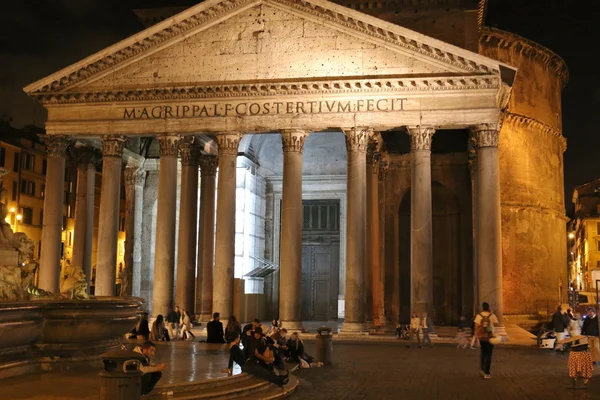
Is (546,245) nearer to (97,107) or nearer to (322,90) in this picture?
(322,90)

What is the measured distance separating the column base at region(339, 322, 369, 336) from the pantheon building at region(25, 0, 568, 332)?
4.0 inches

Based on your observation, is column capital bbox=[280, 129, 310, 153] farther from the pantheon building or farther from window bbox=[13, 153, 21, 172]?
window bbox=[13, 153, 21, 172]

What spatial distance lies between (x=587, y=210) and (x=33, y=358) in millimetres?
74295

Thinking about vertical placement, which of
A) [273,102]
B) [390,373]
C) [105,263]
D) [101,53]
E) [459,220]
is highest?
[101,53]

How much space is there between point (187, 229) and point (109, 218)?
280 centimetres

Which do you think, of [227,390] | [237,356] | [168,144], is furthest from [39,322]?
[168,144]

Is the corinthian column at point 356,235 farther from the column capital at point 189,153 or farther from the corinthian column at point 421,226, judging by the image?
the column capital at point 189,153

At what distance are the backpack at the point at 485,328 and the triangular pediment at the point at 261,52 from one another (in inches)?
460

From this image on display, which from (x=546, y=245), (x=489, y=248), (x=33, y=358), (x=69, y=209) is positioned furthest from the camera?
(x=69, y=209)

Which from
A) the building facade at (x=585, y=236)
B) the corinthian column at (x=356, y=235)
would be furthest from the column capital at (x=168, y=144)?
the building facade at (x=585, y=236)

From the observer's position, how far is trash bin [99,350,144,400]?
7855mm

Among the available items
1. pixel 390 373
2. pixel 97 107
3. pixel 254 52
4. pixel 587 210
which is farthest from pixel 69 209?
pixel 587 210

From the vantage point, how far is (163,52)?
84.7 feet

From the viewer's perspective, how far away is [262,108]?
24.9m
